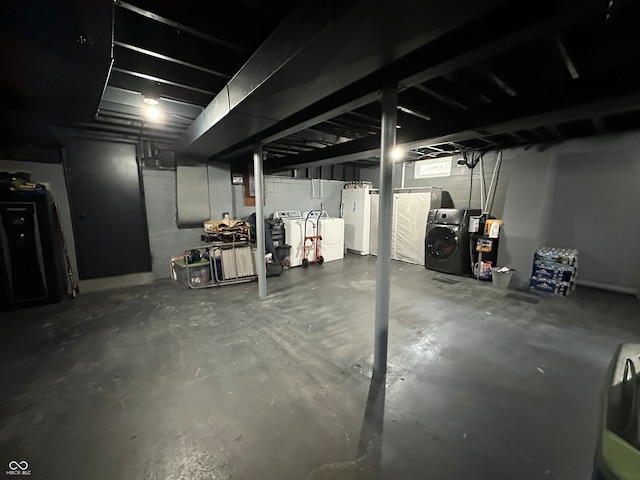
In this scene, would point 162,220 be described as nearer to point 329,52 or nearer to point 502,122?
point 329,52

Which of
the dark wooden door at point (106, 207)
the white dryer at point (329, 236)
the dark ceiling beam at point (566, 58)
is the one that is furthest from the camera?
the white dryer at point (329, 236)

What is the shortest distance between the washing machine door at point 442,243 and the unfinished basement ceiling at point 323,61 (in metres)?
2.48

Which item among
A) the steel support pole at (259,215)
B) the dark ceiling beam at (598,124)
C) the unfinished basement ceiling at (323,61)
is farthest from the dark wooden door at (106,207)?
the dark ceiling beam at (598,124)

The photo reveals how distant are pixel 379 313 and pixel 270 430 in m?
1.10

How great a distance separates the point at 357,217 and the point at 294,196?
175 cm

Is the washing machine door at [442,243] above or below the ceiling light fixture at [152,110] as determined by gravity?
below

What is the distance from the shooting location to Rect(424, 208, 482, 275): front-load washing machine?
4.79 meters

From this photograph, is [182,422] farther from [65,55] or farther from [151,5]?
[151,5]

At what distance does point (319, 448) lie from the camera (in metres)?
1.46

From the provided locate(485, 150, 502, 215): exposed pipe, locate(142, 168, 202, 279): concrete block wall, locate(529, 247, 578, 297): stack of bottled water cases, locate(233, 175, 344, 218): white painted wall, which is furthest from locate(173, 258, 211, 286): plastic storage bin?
locate(485, 150, 502, 215): exposed pipe

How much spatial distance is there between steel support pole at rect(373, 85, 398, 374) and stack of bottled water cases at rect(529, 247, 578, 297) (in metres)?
3.43

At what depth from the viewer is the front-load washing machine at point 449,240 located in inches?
188

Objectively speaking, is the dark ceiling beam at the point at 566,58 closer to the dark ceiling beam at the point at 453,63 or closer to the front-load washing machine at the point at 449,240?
the dark ceiling beam at the point at 453,63

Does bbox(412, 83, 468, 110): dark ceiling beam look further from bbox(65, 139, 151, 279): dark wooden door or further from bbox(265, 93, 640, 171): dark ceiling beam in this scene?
bbox(65, 139, 151, 279): dark wooden door
